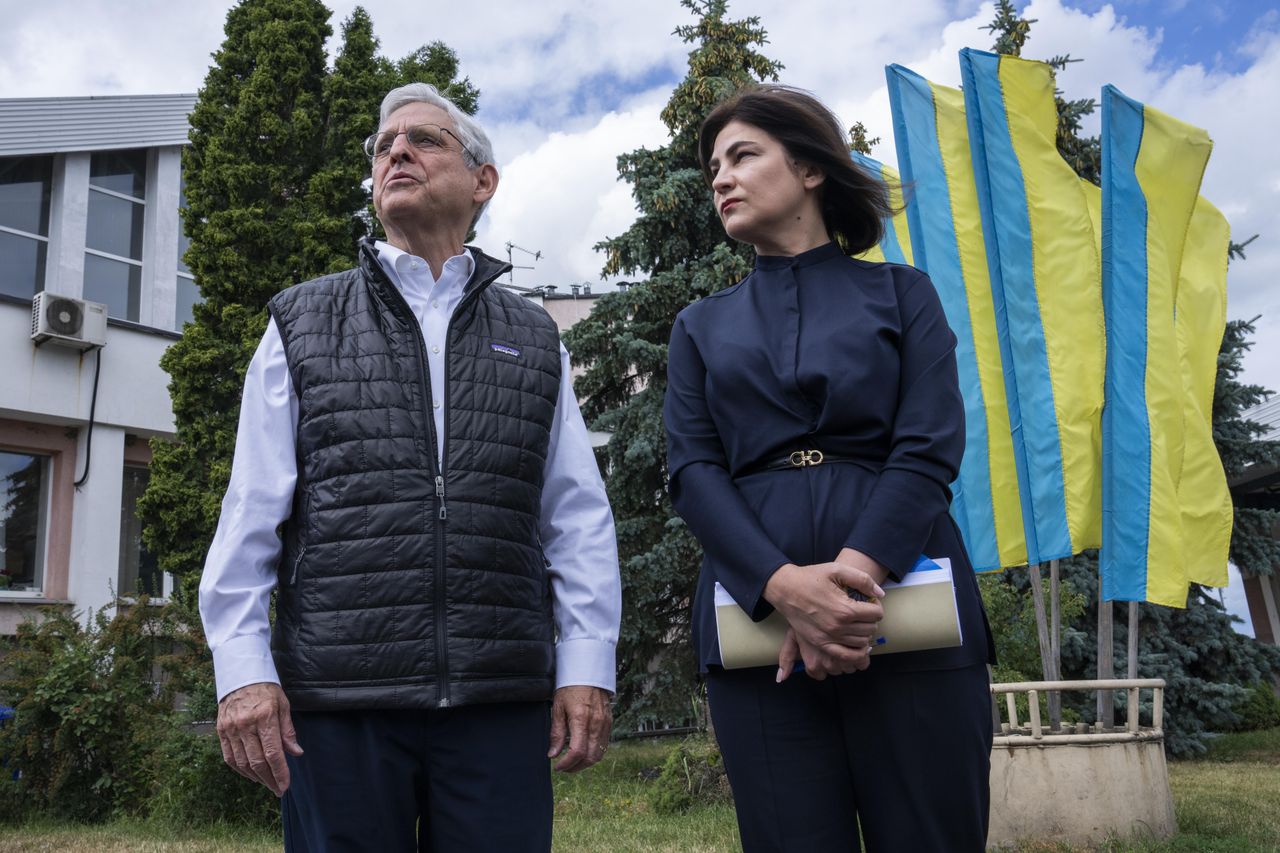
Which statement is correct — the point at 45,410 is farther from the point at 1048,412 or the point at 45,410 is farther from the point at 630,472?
the point at 1048,412

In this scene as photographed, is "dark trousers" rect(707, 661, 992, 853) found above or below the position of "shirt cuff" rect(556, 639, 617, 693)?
below

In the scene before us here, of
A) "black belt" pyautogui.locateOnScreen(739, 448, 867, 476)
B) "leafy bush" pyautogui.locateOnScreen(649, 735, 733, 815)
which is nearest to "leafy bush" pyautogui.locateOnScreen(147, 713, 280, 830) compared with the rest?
"leafy bush" pyautogui.locateOnScreen(649, 735, 733, 815)

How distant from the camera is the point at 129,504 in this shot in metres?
14.1

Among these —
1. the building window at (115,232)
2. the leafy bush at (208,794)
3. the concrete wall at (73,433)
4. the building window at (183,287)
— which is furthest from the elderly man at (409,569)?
the building window at (183,287)

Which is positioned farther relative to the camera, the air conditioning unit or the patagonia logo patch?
the air conditioning unit

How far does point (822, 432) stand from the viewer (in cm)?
191

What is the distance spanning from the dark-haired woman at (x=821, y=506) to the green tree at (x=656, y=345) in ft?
26.3

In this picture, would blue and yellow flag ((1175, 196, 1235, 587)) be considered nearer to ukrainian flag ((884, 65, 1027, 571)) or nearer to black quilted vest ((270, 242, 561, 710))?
ukrainian flag ((884, 65, 1027, 571))

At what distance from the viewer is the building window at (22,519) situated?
1270 centimetres

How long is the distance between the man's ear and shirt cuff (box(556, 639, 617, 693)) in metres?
1.05

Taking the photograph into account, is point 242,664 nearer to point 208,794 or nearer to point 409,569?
point 409,569

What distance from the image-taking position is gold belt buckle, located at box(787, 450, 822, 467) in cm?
190

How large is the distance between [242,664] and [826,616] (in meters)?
1.00


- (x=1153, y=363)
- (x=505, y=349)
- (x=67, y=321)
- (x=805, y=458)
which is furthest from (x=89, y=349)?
(x=805, y=458)
